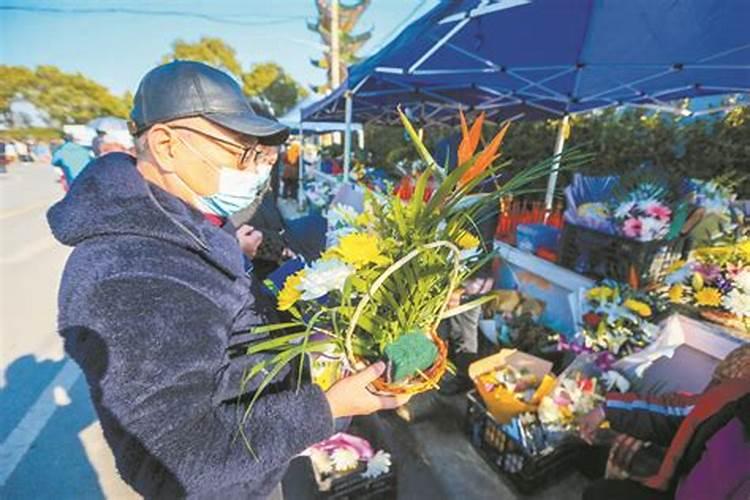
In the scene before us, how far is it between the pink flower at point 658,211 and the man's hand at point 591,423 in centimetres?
124

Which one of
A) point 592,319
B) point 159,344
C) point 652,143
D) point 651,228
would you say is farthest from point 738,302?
point 652,143

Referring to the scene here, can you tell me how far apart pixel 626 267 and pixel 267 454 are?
2614 mm

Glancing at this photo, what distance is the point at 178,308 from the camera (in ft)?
2.69

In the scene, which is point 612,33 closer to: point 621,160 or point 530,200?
point 530,200

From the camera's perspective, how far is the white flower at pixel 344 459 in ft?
6.51

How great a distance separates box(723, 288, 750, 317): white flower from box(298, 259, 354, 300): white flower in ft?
7.36

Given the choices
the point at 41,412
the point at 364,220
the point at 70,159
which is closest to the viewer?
the point at 364,220

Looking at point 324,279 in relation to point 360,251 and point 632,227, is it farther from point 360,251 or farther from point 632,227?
point 632,227

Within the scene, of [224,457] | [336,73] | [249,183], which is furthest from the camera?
[336,73]

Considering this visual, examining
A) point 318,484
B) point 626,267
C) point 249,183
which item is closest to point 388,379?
point 249,183

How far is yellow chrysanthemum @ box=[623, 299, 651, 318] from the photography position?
7.54 ft

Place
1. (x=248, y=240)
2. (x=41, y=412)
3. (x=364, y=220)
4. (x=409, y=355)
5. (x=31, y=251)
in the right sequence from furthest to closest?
(x=31, y=251)
(x=41, y=412)
(x=248, y=240)
(x=364, y=220)
(x=409, y=355)

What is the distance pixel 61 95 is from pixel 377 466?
4104 centimetres

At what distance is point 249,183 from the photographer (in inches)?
45.0
